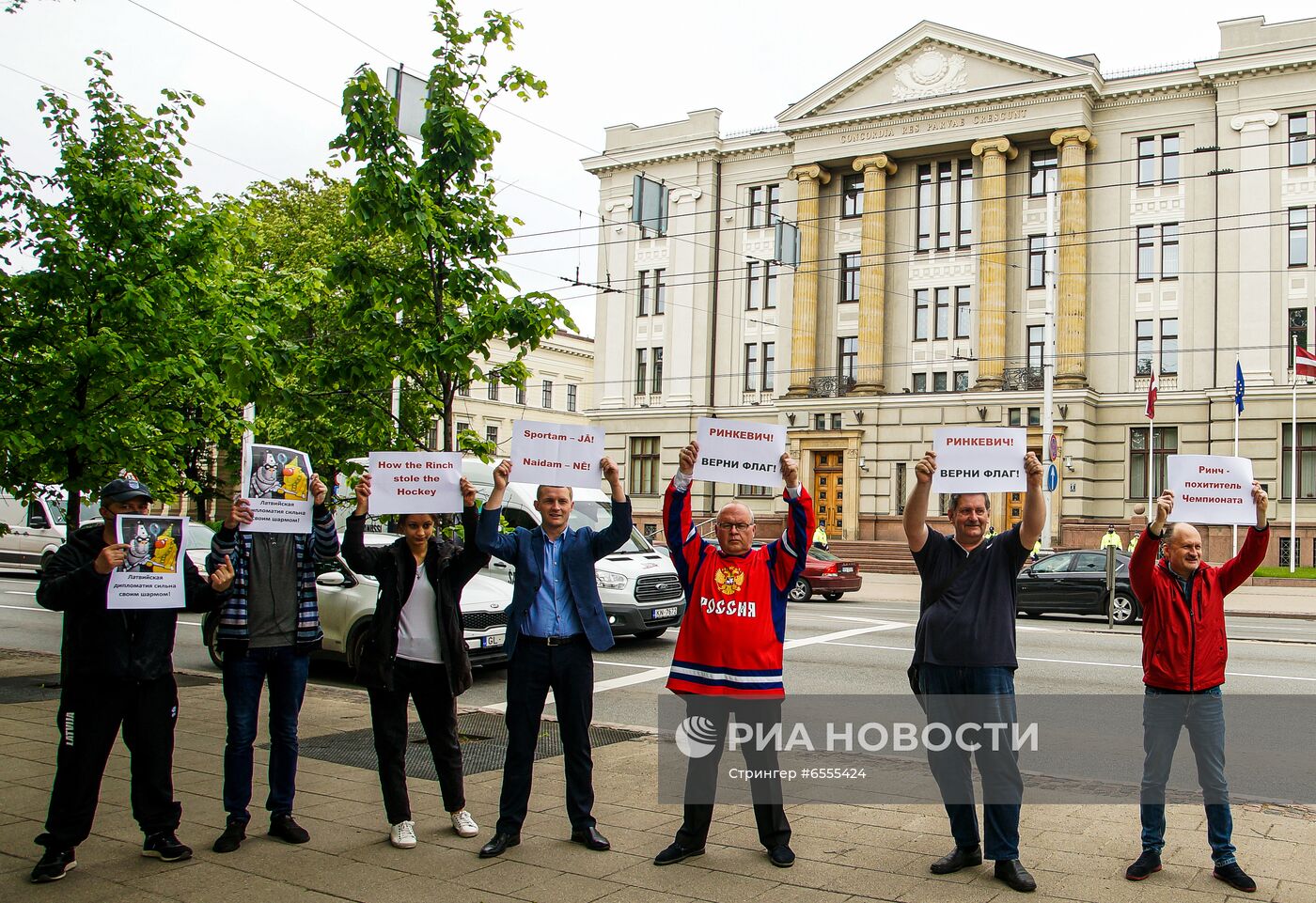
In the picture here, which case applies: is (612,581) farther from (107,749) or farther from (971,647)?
(971,647)

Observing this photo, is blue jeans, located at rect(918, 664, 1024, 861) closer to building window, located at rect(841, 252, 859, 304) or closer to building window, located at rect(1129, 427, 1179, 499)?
building window, located at rect(1129, 427, 1179, 499)

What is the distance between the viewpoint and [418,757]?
343 inches

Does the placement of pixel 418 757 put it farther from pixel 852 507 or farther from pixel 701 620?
pixel 852 507

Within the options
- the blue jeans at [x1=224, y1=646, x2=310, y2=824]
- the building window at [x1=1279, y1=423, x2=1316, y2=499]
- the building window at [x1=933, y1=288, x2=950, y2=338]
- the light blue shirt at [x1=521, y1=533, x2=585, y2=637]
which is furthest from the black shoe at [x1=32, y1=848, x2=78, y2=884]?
the building window at [x1=933, y1=288, x2=950, y2=338]

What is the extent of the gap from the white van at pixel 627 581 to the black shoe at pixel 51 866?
A: 9.79 meters

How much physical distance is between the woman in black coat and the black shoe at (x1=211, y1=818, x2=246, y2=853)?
2.48 feet

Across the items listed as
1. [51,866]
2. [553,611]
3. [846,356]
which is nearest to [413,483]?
[553,611]

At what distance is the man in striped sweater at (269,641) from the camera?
6363 millimetres

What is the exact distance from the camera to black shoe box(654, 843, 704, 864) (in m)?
6.01

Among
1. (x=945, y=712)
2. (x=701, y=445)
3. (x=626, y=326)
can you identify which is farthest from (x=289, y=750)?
(x=626, y=326)

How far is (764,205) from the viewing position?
49.0m

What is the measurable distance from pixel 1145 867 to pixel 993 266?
38.7 m

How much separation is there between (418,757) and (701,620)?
140 inches

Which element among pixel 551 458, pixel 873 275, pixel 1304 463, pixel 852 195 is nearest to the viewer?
pixel 551 458
